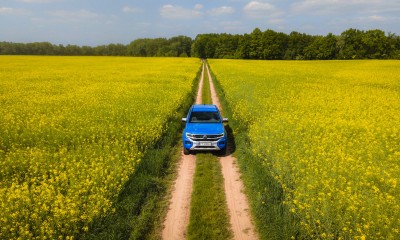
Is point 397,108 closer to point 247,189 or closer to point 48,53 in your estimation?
point 247,189

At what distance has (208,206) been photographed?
25.5 feet

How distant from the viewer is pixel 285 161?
8.43m

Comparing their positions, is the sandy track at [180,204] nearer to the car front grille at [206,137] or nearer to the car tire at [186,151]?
the car tire at [186,151]

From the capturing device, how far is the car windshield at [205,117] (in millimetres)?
12364

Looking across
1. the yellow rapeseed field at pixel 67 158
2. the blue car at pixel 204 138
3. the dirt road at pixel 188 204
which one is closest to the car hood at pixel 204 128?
the blue car at pixel 204 138

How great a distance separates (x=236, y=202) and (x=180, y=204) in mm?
1629

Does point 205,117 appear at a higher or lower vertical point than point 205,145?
higher

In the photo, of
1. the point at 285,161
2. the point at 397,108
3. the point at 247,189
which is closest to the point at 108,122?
the point at 247,189

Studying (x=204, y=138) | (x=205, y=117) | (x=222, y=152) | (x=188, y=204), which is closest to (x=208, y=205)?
(x=188, y=204)

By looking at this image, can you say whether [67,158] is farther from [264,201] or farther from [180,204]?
[264,201]

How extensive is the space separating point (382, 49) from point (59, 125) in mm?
98661

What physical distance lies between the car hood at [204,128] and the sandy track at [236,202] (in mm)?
1217

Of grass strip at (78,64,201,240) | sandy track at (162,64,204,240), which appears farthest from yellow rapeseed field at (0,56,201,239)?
sandy track at (162,64,204,240)

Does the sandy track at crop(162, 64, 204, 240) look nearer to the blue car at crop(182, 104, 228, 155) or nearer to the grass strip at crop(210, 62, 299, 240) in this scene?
the blue car at crop(182, 104, 228, 155)
